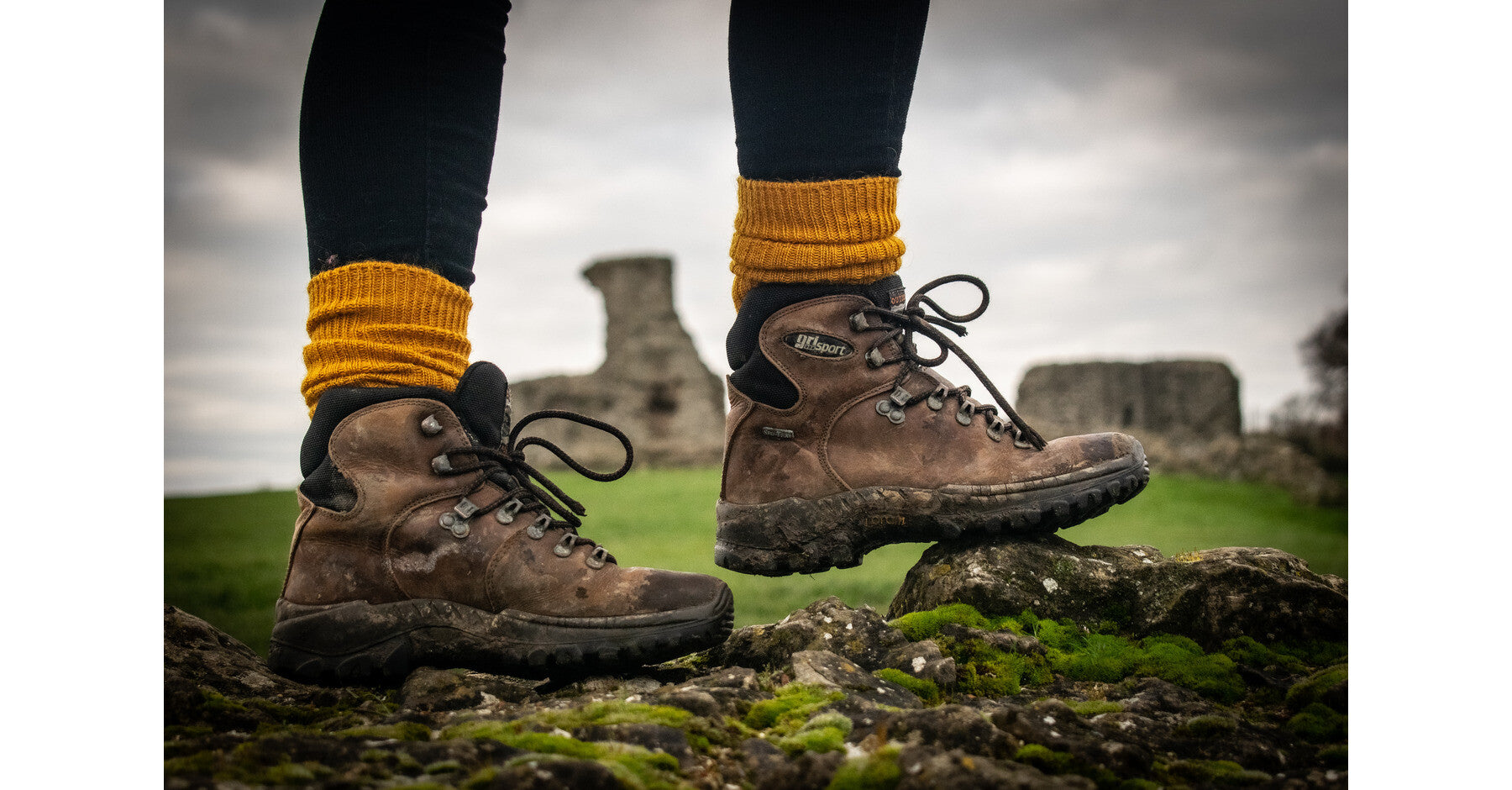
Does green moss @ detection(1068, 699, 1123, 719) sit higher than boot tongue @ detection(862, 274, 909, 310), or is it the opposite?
boot tongue @ detection(862, 274, 909, 310)

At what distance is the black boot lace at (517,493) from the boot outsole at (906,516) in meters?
0.29

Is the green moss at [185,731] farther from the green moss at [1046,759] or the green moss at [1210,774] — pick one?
the green moss at [1210,774]

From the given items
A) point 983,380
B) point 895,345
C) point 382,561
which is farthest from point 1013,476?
point 382,561

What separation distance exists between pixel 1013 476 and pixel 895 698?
0.51m

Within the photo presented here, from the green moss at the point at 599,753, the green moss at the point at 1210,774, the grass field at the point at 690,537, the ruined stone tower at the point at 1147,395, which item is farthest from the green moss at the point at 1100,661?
the ruined stone tower at the point at 1147,395

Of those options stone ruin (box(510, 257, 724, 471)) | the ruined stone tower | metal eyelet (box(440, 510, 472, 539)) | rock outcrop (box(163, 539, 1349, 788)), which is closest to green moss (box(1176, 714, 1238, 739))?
rock outcrop (box(163, 539, 1349, 788))

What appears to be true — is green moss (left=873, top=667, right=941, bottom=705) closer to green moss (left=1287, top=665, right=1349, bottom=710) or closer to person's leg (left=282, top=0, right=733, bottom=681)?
person's leg (left=282, top=0, right=733, bottom=681)

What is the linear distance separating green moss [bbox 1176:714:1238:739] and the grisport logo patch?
2.45ft

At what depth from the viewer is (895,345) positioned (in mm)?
1633

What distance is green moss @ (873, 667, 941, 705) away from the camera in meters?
1.26

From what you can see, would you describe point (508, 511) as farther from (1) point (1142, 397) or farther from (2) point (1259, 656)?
(1) point (1142, 397)

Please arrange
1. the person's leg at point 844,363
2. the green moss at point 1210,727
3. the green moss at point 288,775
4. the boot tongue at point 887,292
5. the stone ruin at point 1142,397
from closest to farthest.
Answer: the green moss at point 288,775 < the green moss at point 1210,727 < the person's leg at point 844,363 < the boot tongue at point 887,292 < the stone ruin at point 1142,397

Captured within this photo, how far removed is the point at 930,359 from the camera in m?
1.66

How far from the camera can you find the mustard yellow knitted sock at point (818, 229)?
1522mm
